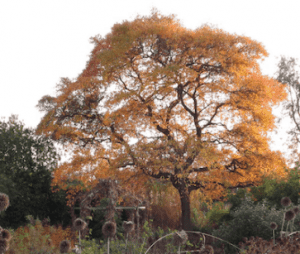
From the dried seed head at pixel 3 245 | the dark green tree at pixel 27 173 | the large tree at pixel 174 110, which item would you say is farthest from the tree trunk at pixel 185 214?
the dried seed head at pixel 3 245

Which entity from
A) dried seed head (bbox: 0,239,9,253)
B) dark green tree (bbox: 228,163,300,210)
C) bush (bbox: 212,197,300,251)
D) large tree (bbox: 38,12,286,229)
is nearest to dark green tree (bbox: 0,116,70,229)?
large tree (bbox: 38,12,286,229)

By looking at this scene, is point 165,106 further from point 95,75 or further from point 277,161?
point 277,161

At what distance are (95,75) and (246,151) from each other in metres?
5.71

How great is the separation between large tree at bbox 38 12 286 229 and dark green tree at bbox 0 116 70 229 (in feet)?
5.61

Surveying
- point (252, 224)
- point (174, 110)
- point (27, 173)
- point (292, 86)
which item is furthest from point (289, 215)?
point (292, 86)

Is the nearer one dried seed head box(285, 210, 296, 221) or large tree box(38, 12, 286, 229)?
dried seed head box(285, 210, 296, 221)

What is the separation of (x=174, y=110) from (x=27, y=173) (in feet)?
19.4

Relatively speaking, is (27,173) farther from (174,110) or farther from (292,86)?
(292,86)

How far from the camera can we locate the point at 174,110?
10.8 m

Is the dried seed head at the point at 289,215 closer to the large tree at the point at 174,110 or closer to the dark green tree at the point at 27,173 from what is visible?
the large tree at the point at 174,110

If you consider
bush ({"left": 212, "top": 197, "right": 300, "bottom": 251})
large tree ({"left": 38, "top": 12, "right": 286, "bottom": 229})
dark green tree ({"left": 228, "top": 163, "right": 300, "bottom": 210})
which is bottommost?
bush ({"left": 212, "top": 197, "right": 300, "bottom": 251})

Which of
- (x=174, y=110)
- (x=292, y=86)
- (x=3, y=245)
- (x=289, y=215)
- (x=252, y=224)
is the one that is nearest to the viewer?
(x=3, y=245)

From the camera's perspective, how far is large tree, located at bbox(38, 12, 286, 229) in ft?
31.0

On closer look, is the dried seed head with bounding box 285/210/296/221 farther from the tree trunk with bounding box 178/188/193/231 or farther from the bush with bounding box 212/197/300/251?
the tree trunk with bounding box 178/188/193/231
